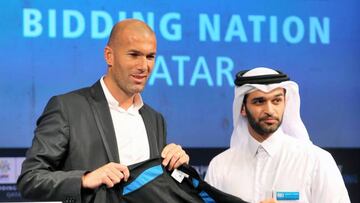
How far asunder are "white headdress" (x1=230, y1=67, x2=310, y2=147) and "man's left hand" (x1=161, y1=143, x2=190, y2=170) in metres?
0.43

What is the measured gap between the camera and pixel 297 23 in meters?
4.53

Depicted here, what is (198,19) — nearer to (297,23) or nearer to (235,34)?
(235,34)

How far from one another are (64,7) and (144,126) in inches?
68.3

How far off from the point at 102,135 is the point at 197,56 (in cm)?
195

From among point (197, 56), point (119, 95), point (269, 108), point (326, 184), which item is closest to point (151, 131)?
point (119, 95)

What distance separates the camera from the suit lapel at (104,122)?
250 centimetres

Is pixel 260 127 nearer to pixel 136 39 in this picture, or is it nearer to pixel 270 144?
pixel 270 144

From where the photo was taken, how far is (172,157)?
8.11ft

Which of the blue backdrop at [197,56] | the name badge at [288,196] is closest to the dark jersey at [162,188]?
Result: the name badge at [288,196]

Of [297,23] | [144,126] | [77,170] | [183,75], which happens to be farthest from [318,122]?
[77,170]

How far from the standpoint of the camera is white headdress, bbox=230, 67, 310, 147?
8.98ft

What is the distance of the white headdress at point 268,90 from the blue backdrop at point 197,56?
1.50 m

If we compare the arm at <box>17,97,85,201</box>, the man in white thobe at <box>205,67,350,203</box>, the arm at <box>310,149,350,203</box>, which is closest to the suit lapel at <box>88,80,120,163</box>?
the arm at <box>17,97,85,201</box>

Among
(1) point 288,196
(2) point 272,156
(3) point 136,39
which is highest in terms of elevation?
(3) point 136,39
